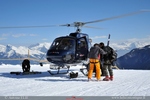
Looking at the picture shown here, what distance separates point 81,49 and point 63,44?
1170mm

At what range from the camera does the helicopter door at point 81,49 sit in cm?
1303

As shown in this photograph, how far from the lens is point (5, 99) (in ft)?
18.1

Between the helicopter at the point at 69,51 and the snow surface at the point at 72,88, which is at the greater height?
the helicopter at the point at 69,51

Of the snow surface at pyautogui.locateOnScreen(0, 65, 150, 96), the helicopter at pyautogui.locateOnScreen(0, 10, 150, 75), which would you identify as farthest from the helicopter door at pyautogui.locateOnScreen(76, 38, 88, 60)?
the snow surface at pyautogui.locateOnScreen(0, 65, 150, 96)

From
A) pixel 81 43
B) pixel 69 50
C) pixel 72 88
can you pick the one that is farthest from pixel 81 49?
pixel 72 88

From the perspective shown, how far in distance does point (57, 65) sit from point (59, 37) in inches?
66.8

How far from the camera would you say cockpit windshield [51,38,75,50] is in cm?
1263

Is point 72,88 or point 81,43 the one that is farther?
point 81,43

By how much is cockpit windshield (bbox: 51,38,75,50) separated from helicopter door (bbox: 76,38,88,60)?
1.37ft

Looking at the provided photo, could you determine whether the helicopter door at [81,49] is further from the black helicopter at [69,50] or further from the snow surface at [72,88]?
the snow surface at [72,88]

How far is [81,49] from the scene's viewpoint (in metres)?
13.3

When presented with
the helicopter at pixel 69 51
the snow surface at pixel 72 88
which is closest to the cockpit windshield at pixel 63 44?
the helicopter at pixel 69 51

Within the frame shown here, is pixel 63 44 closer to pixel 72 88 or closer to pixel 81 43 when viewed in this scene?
pixel 81 43

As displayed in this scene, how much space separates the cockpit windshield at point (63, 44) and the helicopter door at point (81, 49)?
42 cm
